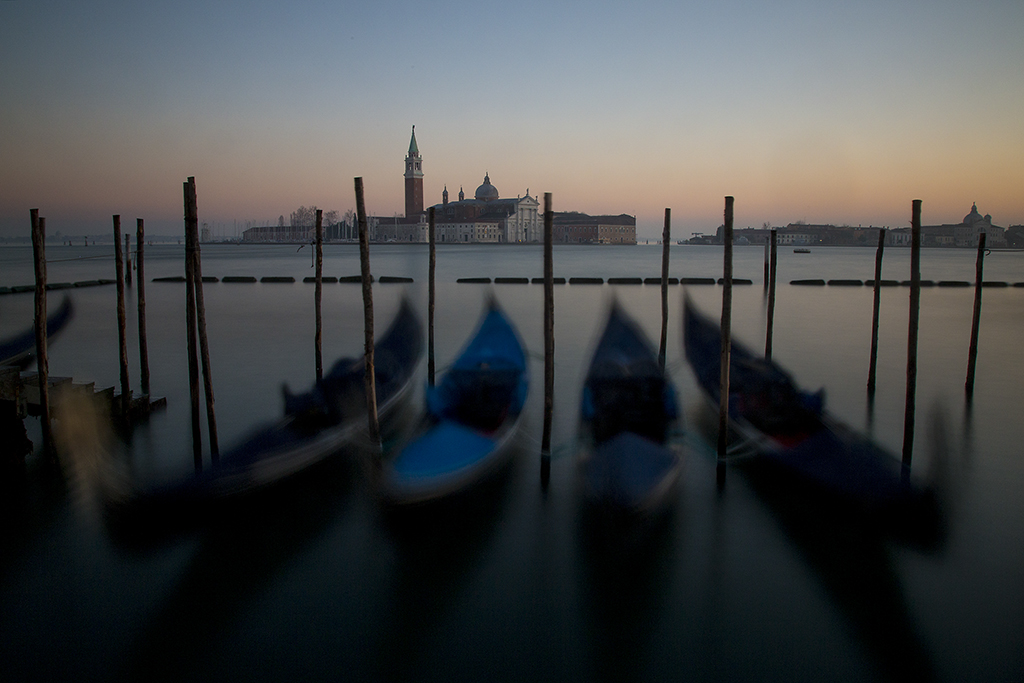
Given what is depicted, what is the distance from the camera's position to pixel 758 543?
145 inches

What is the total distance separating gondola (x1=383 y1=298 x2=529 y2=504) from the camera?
12.0 ft

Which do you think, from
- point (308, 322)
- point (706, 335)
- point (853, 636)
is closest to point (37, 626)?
point (853, 636)

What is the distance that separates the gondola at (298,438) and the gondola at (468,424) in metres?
0.62

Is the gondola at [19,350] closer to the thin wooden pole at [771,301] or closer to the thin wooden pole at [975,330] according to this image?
the thin wooden pole at [771,301]

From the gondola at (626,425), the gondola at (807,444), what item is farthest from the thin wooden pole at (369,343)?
the gondola at (807,444)

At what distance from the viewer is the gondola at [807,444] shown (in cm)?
349

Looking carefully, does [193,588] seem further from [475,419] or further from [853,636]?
[853,636]

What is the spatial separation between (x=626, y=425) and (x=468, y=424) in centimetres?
105

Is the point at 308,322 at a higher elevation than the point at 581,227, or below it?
below

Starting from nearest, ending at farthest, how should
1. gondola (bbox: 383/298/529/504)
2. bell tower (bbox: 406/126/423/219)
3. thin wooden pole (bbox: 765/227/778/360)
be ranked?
1. gondola (bbox: 383/298/529/504)
2. thin wooden pole (bbox: 765/227/778/360)
3. bell tower (bbox: 406/126/423/219)

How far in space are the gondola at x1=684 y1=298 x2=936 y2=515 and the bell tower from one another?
74.4m

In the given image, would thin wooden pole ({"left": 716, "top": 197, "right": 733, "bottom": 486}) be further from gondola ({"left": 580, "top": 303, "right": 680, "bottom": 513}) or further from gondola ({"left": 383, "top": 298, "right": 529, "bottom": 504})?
gondola ({"left": 383, "top": 298, "right": 529, "bottom": 504})

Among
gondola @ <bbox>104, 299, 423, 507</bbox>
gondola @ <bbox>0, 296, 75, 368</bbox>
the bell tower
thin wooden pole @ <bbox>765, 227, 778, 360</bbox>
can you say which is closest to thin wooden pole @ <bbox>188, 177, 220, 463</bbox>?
gondola @ <bbox>104, 299, 423, 507</bbox>

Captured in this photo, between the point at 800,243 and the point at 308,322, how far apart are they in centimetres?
10233
